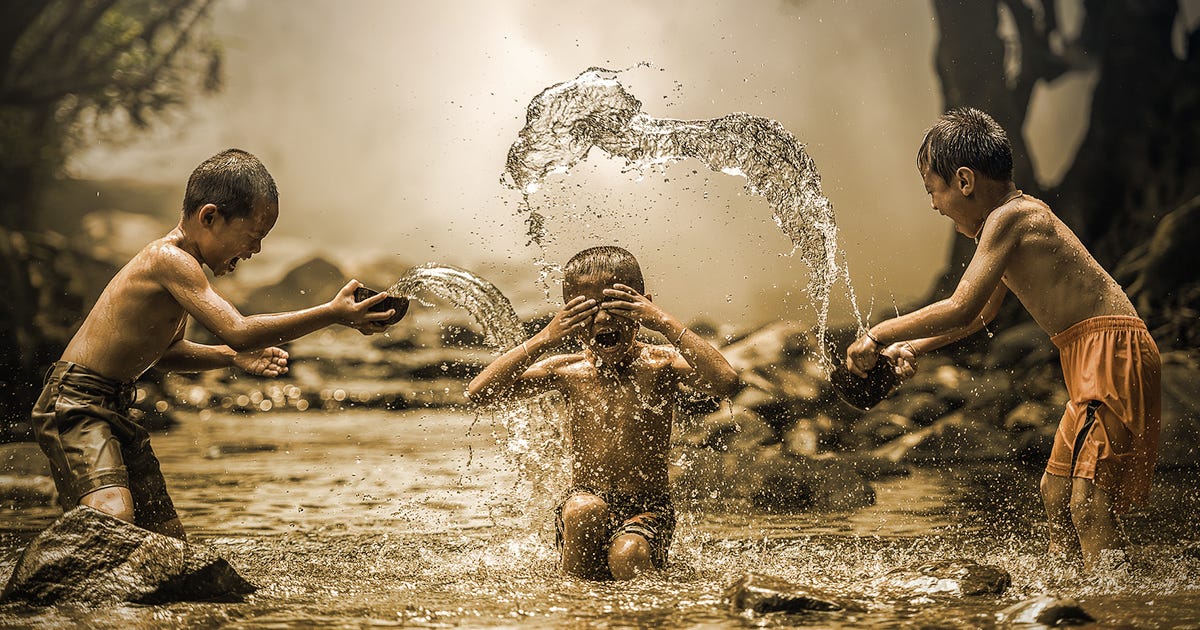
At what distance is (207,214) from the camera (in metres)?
2.88

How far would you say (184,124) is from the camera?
8.80 metres

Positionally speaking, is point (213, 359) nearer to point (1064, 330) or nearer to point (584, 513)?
point (584, 513)

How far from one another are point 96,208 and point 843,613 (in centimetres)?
783

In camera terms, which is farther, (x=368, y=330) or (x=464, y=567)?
(x=464, y=567)

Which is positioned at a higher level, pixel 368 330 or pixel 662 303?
pixel 662 303

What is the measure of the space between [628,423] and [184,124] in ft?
22.6

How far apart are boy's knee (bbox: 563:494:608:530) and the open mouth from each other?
41 centimetres

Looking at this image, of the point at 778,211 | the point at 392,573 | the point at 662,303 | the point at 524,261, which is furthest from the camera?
the point at 524,261

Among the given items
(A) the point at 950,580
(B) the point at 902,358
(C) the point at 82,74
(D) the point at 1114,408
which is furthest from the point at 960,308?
(C) the point at 82,74

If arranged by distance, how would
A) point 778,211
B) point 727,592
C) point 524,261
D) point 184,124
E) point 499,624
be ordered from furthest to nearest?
point 184,124 < point 524,261 < point 778,211 < point 727,592 < point 499,624

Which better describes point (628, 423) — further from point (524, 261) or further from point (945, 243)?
point (945, 243)

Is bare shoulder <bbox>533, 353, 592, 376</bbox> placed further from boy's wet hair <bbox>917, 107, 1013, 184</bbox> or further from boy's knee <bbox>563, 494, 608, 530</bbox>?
boy's wet hair <bbox>917, 107, 1013, 184</bbox>

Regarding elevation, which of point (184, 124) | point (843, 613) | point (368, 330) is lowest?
point (843, 613)

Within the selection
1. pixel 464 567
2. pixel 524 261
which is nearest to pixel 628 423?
pixel 464 567
